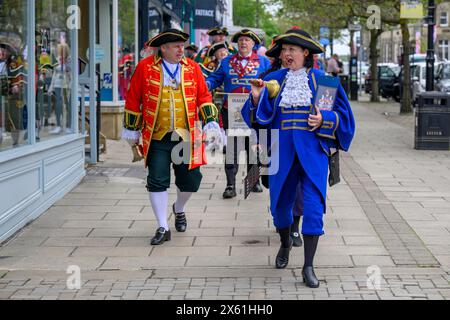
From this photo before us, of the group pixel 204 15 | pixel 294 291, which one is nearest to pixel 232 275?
pixel 294 291

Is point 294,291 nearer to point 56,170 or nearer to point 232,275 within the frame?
point 232,275

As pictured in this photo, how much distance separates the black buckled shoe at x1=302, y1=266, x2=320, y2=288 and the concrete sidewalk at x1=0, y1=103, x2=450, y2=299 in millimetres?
65

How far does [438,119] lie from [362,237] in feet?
25.6

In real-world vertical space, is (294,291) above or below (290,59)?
below

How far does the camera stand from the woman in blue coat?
20.4ft

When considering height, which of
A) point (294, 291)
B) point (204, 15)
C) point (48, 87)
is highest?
point (204, 15)

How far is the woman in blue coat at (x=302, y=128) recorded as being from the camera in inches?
245

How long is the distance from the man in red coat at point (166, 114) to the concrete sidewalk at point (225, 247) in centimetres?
59

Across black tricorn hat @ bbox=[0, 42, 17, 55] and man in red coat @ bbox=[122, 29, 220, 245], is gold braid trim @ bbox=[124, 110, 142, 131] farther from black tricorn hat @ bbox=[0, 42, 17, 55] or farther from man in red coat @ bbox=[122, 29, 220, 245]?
black tricorn hat @ bbox=[0, 42, 17, 55]

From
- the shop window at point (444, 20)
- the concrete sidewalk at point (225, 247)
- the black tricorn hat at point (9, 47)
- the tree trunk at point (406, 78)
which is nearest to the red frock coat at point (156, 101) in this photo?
the concrete sidewalk at point (225, 247)

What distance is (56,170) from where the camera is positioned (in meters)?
9.71

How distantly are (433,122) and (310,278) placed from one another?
966 centimetres

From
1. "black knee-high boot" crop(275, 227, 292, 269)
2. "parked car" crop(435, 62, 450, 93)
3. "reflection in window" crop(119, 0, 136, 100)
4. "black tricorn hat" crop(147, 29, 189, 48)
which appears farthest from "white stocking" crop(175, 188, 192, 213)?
"parked car" crop(435, 62, 450, 93)

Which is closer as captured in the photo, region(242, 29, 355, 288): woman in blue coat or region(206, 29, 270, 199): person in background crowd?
region(242, 29, 355, 288): woman in blue coat
